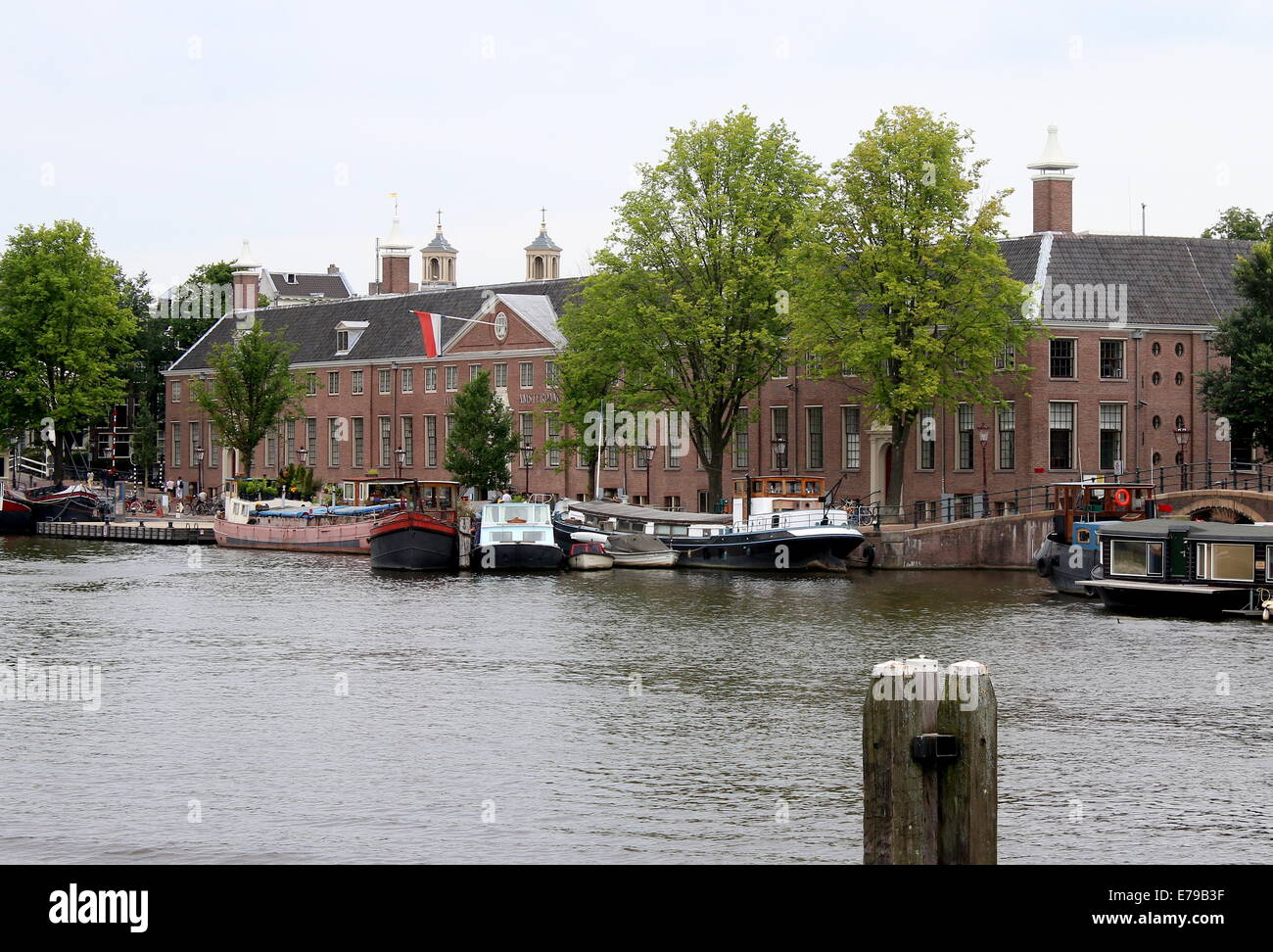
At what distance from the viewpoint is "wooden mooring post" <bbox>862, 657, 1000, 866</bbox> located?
13391mm

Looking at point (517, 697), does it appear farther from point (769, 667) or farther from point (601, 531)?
point (601, 531)

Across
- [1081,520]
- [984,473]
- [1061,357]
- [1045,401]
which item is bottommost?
[1081,520]

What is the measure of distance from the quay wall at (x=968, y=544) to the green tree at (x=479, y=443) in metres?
29.1

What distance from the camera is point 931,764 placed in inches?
530

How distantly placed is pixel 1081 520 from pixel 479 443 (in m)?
39.9

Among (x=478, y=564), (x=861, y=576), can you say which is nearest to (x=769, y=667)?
(x=861, y=576)

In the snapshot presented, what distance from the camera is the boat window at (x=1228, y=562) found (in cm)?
4772

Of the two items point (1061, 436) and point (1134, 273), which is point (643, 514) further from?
point (1134, 273)

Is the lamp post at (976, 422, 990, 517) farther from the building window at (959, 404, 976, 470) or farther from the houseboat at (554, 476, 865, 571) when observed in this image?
the houseboat at (554, 476, 865, 571)

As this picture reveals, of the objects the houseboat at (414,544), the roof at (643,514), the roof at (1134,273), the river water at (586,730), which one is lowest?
the river water at (586,730)

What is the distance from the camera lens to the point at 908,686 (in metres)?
13.6

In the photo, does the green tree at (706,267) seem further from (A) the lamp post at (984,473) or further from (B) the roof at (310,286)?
(B) the roof at (310,286)

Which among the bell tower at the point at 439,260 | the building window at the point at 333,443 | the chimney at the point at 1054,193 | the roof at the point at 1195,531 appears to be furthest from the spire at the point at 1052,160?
the bell tower at the point at 439,260

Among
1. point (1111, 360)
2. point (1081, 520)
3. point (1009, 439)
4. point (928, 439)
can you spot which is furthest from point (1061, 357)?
point (1081, 520)
